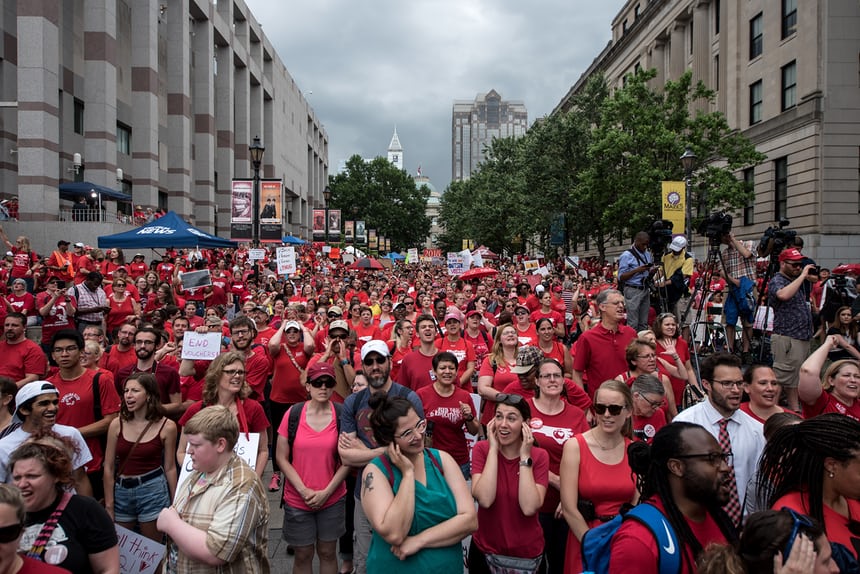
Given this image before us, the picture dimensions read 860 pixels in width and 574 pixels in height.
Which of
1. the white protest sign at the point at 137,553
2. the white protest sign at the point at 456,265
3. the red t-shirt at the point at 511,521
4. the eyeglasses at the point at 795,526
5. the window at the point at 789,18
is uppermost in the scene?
the window at the point at 789,18

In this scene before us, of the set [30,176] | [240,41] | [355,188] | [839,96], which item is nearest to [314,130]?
[355,188]

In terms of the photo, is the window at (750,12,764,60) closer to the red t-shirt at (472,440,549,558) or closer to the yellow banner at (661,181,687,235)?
the yellow banner at (661,181,687,235)

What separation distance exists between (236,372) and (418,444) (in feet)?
7.83

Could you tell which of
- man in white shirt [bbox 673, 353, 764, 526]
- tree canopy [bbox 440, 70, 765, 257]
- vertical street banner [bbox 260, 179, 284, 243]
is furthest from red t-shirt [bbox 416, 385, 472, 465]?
tree canopy [bbox 440, 70, 765, 257]

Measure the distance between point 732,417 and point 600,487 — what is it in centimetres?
113

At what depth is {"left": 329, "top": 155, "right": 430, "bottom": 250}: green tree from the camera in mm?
103188

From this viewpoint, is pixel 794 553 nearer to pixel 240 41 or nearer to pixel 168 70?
pixel 168 70

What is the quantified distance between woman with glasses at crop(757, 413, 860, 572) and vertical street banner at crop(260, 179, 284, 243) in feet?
56.9

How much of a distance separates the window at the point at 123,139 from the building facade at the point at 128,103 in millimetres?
73

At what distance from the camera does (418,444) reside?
10.5 ft

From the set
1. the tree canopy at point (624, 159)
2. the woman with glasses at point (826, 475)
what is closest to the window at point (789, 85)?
the tree canopy at point (624, 159)

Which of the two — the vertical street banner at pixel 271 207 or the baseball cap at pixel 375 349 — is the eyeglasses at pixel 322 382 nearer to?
the baseball cap at pixel 375 349

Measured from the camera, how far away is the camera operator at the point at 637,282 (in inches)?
→ 348

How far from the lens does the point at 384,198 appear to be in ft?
344
